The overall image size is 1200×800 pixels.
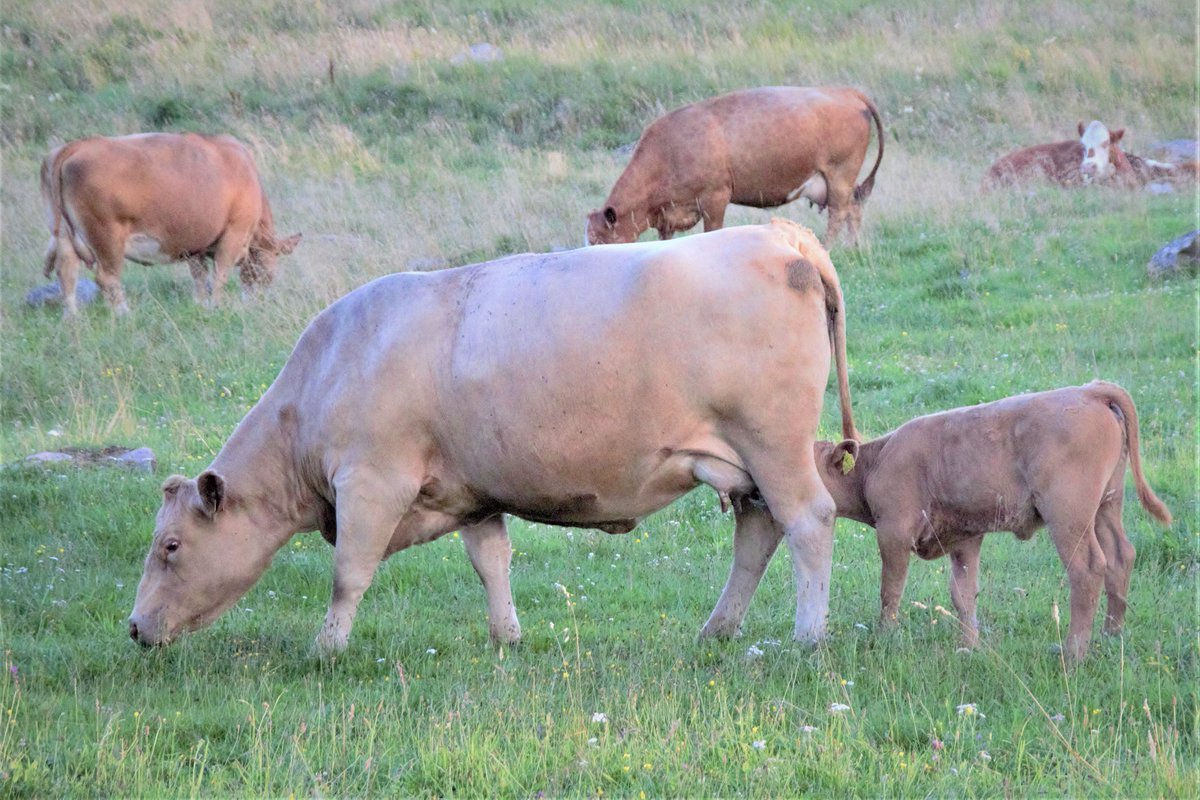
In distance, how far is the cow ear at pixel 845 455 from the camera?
281 inches

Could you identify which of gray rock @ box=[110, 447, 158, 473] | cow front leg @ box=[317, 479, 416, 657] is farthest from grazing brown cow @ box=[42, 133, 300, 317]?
cow front leg @ box=[317, 479, 416, 657]

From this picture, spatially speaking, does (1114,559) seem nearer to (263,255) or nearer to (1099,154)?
(263,255)

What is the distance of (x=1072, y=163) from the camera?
1942 cm

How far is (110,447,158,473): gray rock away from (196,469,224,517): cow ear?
9.68 feet

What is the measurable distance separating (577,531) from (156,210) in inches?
311

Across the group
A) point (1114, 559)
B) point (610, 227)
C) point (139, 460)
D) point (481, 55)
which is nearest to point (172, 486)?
point (139, 460)

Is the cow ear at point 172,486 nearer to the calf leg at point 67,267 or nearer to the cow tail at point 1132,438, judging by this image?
the cow tail at point 1132,438

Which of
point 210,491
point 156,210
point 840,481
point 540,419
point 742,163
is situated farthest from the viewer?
point 742,163

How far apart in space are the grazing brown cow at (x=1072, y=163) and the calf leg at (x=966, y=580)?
Result: 38.7 feet

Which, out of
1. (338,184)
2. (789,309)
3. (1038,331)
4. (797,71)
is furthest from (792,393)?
(797,71)

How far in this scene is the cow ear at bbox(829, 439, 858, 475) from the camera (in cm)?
713

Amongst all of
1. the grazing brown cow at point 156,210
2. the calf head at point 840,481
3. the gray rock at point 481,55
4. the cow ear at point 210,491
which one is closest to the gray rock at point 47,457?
the cow ear at point 210,491

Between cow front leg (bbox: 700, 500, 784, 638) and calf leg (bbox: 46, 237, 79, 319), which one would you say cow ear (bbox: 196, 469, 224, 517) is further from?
calf leg (bbox: 46, 237, 79, 319)

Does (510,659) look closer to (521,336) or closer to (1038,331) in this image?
(521,336)
